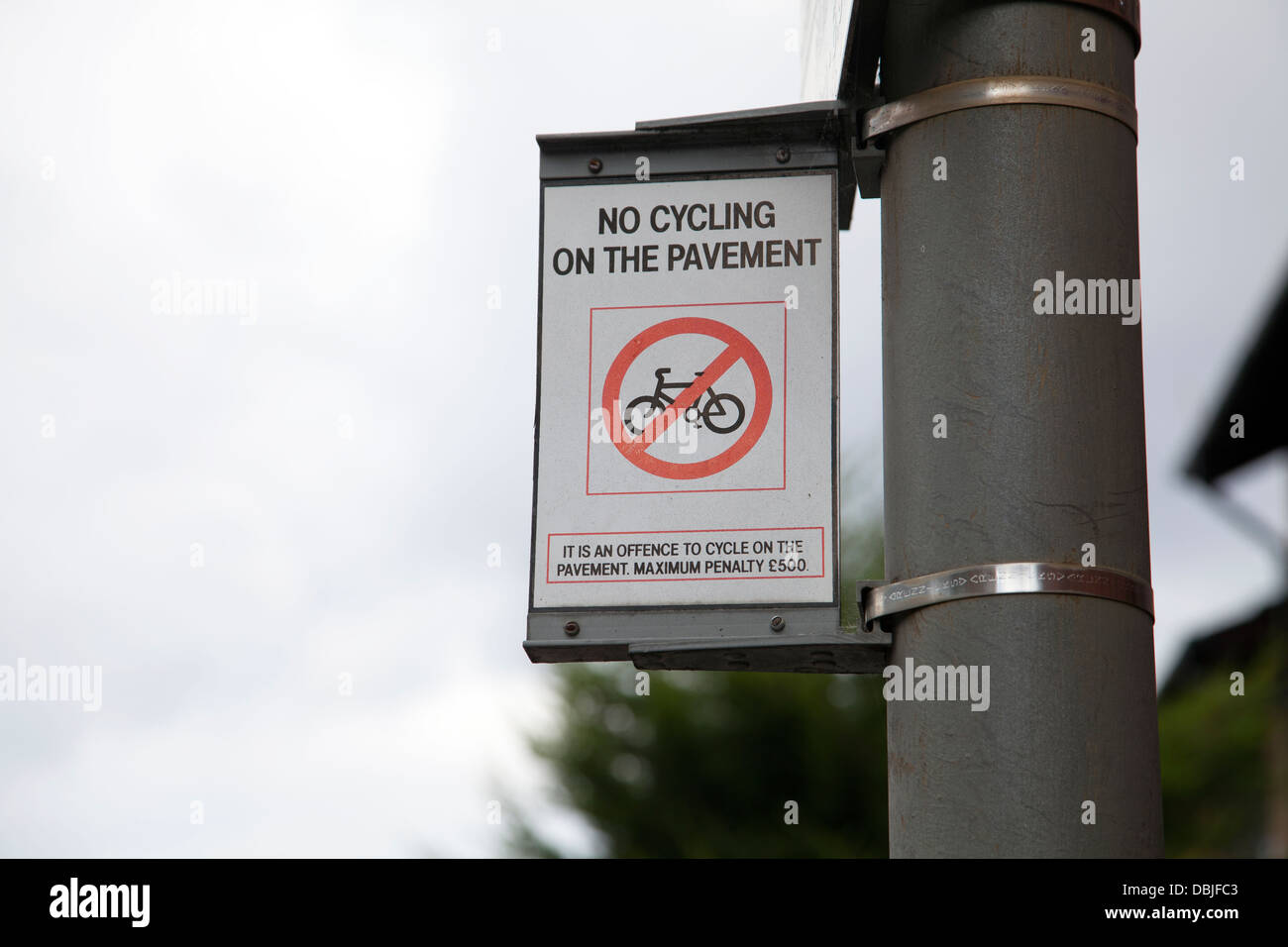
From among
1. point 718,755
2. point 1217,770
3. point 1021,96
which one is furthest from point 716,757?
point 1021,96

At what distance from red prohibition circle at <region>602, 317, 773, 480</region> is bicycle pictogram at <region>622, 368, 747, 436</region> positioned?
0.04ft

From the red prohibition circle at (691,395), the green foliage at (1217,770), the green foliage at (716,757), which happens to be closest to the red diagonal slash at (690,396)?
the red prohibition circle at (691,395)

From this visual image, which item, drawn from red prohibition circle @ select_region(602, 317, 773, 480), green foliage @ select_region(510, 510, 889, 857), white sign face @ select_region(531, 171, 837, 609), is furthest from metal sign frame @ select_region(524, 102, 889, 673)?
A: green foliage @ select_region(510, 510, 889, 857)

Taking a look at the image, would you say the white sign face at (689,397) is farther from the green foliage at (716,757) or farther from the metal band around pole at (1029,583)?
the green foliage at (716,757)

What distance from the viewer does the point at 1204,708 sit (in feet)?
78.3

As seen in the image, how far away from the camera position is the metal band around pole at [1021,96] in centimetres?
242

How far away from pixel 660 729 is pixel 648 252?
2304 centimetres

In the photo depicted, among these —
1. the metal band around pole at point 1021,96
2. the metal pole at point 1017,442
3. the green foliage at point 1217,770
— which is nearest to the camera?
the metal pole at point 1017,442

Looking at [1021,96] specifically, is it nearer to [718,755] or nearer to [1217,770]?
[718,755]

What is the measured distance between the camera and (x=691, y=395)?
9.21 feet

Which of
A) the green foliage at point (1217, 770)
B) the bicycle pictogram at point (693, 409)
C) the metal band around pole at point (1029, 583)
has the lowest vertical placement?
the green foliage at point (1217, 770)

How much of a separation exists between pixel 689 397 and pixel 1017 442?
0.72m
